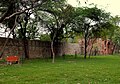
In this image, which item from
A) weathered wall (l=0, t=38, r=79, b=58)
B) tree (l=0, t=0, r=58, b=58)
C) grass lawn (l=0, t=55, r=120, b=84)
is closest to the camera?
grass lawn (l=0, t=55, r=120, b=84)

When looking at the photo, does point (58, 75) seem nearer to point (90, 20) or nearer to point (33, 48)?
point (33, 48)

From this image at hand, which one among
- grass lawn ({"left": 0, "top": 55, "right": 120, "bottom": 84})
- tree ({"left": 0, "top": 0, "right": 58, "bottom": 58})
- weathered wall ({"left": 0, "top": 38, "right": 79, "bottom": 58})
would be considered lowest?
grass lawn ({"left": 0, "top": 55, "right": 120, "bottom": 84})

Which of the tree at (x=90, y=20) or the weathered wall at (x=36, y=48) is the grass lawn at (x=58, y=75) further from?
the tree at (x=90, y=20)

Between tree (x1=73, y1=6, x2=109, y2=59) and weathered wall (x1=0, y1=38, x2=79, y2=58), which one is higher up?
tree (x1=73, y1=6, x2=109, y2=59)

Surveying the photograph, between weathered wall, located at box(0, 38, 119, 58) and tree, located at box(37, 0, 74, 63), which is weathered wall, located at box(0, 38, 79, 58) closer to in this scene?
weathered wall, located at box(0, 38, 119, 58)

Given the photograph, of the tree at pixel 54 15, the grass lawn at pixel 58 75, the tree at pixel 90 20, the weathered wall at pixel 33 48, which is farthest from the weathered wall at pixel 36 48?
the grass lawn at pixel 58 75

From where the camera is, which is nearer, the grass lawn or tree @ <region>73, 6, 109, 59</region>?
the grass lawn

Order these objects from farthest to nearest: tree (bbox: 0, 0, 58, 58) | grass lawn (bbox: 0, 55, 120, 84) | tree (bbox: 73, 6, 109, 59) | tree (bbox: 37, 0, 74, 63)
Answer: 1. tree (bbox: 73, 6, 109, 59)
2. tree (bbox: 37, 0, 74, 63)
3. tree (bbox: 0, 0, 58, 58)
4. grass lawn (bbox: 0, 55, 120, 84)

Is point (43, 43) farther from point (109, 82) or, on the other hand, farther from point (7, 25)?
point (109, 82)

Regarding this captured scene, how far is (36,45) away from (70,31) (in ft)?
20.9

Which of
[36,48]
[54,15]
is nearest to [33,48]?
[36,48]

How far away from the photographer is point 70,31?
47.6m

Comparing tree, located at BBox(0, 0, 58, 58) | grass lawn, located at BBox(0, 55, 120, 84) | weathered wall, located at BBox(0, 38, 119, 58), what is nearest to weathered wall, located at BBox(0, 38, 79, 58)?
weathered wall, located at BBox(0, 38, 119, 58)

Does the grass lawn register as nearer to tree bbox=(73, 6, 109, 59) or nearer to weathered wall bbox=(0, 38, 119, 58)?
weathered wall bbox=(0, 38, 119, 58)
